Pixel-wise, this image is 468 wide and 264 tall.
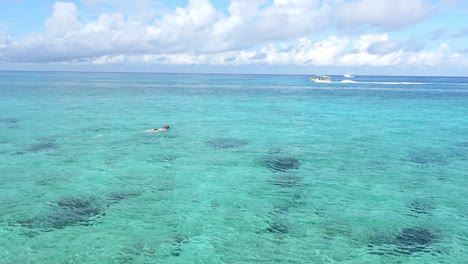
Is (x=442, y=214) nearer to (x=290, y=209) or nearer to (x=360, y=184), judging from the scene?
(x=360, y=184)

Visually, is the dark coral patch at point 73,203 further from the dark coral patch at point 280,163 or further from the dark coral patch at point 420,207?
the dark coral patch at point 420,207

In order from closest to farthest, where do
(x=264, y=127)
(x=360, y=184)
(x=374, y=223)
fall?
(x=374, y=223) < (x=360, y=184) < (x=264, y=127)

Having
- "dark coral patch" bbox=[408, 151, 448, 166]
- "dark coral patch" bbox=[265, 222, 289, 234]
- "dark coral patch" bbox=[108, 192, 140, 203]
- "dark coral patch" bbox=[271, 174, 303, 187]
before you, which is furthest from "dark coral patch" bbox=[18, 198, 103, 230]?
"dark coral patch" bbox=[408, 151, 448, 166]

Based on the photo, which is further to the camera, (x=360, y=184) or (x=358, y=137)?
(x=358, y=137)

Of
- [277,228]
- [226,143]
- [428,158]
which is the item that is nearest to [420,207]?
[277,228]

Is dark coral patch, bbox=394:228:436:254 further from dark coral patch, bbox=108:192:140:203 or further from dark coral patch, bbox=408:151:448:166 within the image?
dark coral patch, bbox=108:192:140:203

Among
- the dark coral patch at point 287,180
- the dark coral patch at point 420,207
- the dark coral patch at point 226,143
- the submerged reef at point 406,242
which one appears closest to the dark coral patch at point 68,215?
the dark coral patch at point 287,180

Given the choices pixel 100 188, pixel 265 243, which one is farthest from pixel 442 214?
pixel 100 188
